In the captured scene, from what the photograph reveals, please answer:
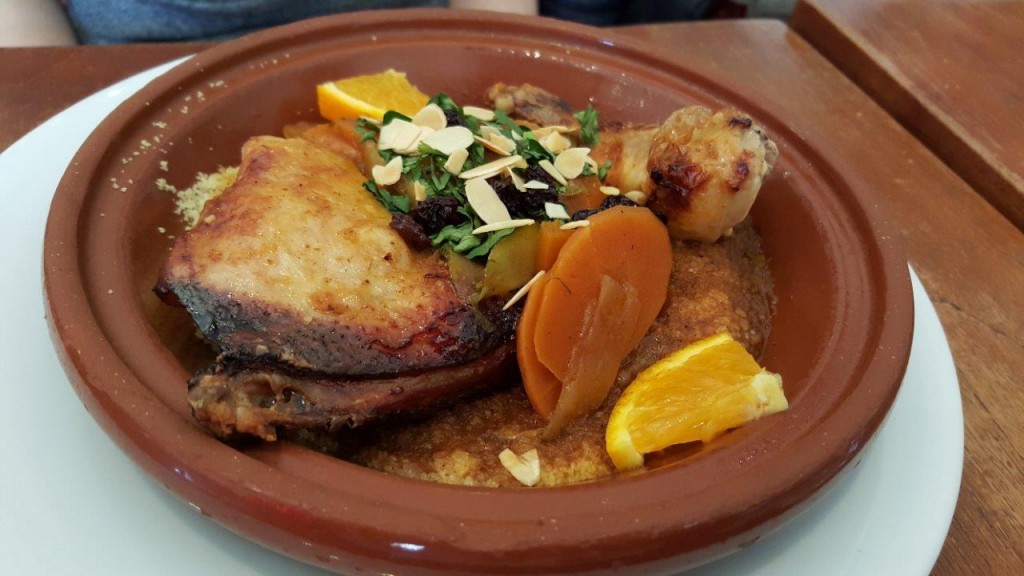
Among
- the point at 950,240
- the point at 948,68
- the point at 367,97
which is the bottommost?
the point at 950,240

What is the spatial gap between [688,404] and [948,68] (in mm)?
2287

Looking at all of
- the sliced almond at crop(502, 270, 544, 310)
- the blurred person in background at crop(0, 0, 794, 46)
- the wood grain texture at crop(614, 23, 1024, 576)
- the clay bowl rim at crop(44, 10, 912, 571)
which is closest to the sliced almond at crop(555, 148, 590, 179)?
the sliced almond at crop(502, 270, 544, 310)

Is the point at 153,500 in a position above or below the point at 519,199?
below

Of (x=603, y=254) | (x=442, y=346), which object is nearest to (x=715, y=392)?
(x=603, y=254)

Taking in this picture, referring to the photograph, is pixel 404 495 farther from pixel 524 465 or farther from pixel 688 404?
pixel 688 404

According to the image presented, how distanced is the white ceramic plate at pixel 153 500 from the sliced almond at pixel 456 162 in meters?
0.79

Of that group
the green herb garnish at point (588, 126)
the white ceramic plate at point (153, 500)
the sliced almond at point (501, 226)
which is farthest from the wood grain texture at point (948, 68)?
the sliced almond at point (501, 226)

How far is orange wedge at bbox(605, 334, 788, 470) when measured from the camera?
1.18 m

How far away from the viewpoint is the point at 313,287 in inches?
47.0

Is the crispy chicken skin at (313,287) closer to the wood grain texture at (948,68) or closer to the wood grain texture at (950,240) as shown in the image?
the wood grain texture at (950,240)

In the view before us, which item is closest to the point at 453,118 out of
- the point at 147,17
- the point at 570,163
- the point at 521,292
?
the point at 570,163

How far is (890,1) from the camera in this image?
3.07 m

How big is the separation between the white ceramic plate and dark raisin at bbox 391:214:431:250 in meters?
0.59

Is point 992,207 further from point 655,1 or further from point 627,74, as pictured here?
point 655,1
